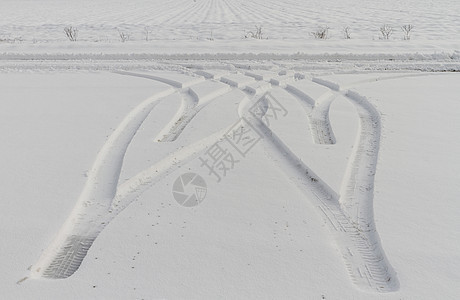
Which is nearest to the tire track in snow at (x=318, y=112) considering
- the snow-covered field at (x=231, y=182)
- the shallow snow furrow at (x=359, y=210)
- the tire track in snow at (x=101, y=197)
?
the snow-covered field at (x=231, y=182)

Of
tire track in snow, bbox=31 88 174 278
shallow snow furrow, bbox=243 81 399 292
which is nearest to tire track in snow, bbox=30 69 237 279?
tire track in snow, bbox=31 88 174 278

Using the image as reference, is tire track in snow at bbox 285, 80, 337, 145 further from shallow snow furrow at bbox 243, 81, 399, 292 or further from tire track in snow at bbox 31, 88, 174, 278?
tire track in snow at bbox 31, 88, 174, 278


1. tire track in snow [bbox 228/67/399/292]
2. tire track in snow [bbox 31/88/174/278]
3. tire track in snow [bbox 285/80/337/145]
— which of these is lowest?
tire track in snow [bbox 31/88/174/278]

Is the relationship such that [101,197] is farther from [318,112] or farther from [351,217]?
[318,112]

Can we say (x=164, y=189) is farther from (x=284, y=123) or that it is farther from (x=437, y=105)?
(x=437, y=105)

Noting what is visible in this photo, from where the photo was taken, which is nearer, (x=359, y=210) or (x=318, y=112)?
(x=359, y=210)

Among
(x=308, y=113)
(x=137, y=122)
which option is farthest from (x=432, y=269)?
(x=137, y=122)

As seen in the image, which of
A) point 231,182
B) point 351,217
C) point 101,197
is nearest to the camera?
point 351,217

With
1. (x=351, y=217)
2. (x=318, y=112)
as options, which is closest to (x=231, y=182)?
(x=351, y=217)
